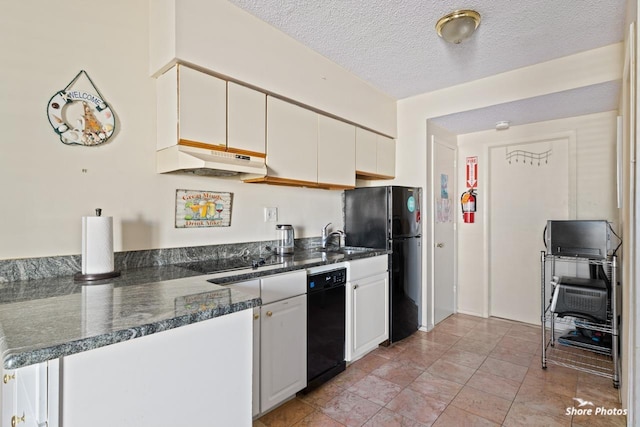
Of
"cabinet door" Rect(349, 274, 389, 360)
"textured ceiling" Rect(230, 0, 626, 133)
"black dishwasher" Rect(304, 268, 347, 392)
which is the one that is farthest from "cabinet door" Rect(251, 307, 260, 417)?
"textured ceiling" Rect(230, 0, 626, 133)

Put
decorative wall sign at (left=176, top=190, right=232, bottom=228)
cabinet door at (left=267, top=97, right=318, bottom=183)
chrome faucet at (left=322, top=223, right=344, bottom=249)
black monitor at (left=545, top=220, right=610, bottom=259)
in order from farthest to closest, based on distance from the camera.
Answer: chrome faucet at (left=322, top=223, right=344, bottom=249) → black monitor at (left=545, top=220, right=610, bottom=259) → cabinet door at (left=267, top=97, right=318, bottom=183) → decorative wall sign at (left=176, top=190, right=232, bottom=228)

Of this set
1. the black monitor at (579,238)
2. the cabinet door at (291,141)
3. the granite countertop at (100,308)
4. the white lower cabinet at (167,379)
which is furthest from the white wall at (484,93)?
the white lower cabinet at (167,379)

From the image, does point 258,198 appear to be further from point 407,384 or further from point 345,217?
A: point 407,384

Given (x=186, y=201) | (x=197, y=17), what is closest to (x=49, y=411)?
(x=186, y=201)

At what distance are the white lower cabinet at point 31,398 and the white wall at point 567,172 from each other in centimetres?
405

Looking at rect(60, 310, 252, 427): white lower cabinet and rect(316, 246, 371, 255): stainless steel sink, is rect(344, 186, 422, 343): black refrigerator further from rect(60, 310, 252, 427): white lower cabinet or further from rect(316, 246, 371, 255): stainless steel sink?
rect(60, 310, 252, 427): white lower cabinet

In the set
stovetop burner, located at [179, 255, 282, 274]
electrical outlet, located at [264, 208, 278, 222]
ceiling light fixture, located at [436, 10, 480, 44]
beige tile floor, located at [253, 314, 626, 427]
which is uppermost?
ceiling light fixture, located at [436, 10, 480, 44]

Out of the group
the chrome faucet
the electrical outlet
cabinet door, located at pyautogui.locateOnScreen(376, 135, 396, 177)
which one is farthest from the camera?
cabinet door, located at pyautogui.locateOnScreen(376, 135, 396, 177)

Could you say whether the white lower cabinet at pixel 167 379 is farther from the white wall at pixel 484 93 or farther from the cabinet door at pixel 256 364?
the white wall at pixel 484 93

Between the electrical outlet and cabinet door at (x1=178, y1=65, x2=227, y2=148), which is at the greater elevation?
cabinet door at (x1=178, y1=65, x2=227, y2=148)

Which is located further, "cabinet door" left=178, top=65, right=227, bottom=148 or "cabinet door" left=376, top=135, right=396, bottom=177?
"cabinet door" left=376, top=135, right=396, bottom=177

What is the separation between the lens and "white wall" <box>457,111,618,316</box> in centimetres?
313

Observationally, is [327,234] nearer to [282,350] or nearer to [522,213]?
[282,350]

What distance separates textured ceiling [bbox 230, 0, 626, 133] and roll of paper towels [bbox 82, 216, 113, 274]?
61.3 inches
